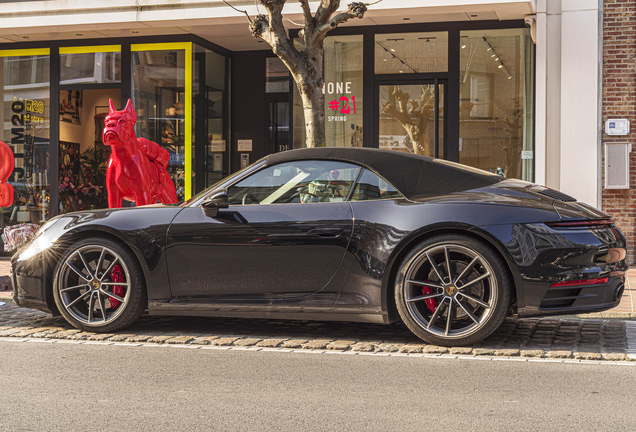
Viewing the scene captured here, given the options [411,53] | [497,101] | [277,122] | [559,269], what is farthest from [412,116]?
[559,269]

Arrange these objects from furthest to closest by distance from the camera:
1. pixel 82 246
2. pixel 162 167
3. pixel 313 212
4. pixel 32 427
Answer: pixel 162 167
pixel 82 246
pixel 313 212
pixel 32 427

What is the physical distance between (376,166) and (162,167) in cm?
403

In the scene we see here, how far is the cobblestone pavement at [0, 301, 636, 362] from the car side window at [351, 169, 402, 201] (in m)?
1.06

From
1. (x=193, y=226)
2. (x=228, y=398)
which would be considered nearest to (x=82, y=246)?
(x=193, y=226)

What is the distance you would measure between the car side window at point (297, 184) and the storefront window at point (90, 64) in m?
7.84

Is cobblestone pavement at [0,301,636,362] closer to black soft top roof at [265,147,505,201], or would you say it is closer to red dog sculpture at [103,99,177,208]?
black soft top roof at [265,147,505,201]

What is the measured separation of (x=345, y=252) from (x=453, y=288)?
77cm

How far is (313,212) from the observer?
207 inches

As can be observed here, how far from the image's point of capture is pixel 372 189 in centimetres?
532

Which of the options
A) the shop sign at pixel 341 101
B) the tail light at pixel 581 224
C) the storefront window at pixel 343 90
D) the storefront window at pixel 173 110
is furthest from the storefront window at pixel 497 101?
the tail light at pixel 581 224

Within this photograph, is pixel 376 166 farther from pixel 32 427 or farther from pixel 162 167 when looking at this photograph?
pixel 162 167

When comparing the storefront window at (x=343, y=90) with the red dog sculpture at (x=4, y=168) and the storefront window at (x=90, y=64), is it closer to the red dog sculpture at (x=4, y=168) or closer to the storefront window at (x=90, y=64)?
the storefront window at (x=90, y=64)

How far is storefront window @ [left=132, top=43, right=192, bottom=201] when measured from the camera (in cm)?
1240

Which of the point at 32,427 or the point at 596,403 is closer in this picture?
the point at 32,427
